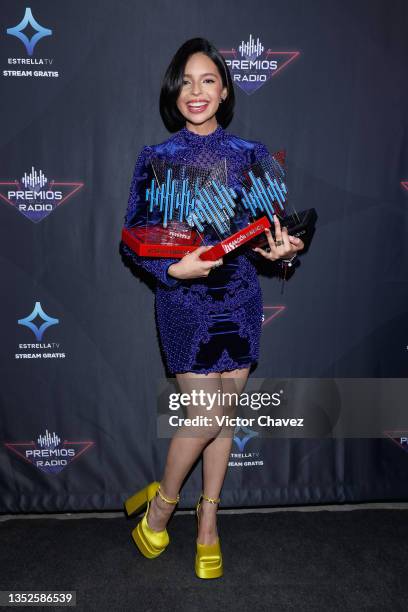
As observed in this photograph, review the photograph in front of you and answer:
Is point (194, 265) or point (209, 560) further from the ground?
point (194, 265)

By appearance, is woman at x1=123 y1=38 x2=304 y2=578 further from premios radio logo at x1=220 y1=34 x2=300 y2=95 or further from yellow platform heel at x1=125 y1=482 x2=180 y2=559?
premios radio logo at x1=220 y1=34 x2=300 y2=95

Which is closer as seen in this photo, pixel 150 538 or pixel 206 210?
pixel 206 210

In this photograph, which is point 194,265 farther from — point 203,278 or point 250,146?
point 250,146

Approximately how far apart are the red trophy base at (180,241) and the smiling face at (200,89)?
1.59 ft

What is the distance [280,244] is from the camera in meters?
1.81

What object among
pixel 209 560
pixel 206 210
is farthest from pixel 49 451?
pixel 206 210

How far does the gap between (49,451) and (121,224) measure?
1171 millimetres

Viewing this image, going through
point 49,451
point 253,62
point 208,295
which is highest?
Answer: point 253,62

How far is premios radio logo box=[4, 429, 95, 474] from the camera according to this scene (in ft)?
8.65

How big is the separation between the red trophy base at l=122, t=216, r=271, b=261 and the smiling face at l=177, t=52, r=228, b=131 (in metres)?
0.48

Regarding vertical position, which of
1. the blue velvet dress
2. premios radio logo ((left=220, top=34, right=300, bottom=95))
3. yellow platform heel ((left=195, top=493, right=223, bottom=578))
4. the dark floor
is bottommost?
the dark floor

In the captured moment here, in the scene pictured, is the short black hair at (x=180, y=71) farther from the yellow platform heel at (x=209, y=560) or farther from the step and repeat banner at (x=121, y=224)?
the yellow platform heel at (x=209, y=560)

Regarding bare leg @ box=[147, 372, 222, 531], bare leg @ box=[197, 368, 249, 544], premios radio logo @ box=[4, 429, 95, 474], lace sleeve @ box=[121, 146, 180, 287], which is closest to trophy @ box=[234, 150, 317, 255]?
lace sleeve @ box=[121, 146, 180, 287]

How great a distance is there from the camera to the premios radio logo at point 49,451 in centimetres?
264
